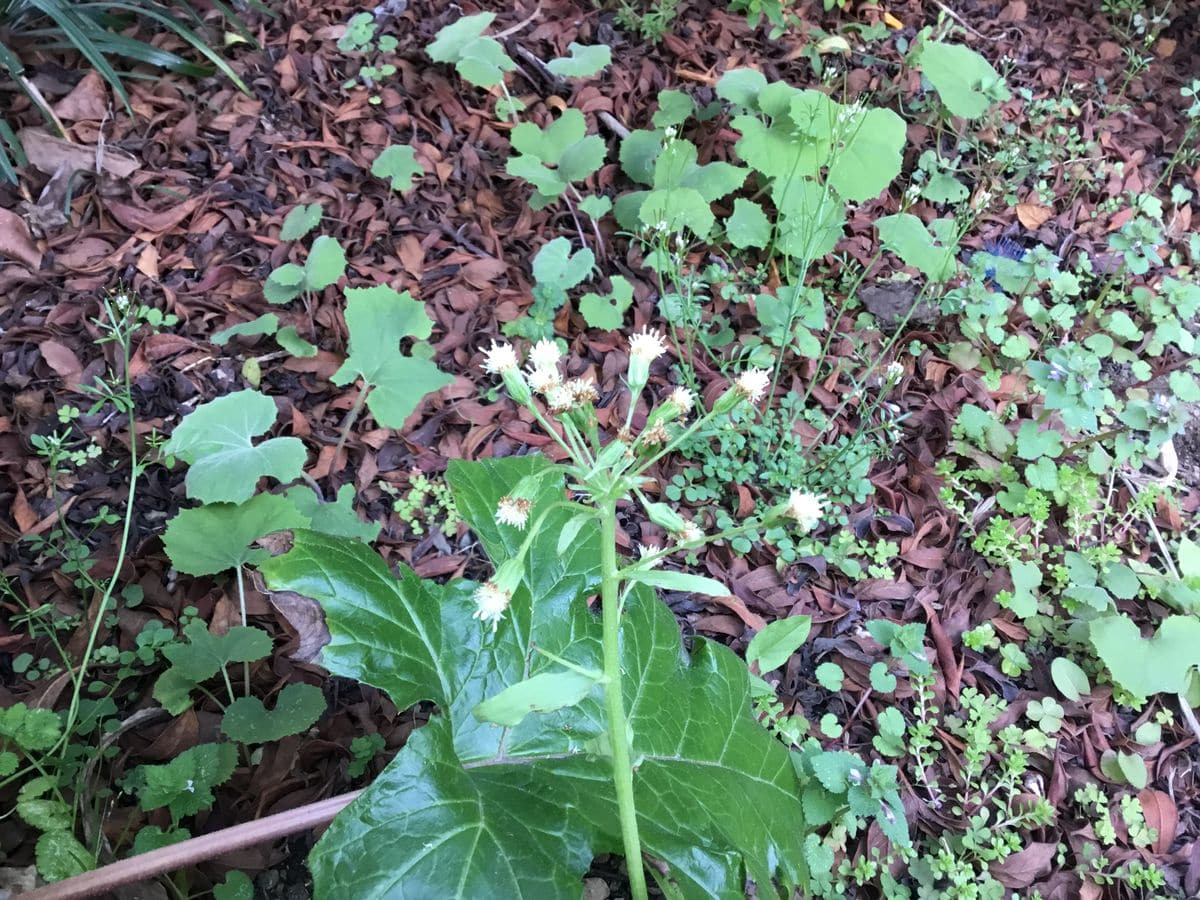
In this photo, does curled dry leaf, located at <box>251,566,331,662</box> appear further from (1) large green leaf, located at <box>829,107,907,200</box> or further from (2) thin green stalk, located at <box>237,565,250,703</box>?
(1) large green leaf, located at <box>829,107,907,200</box>

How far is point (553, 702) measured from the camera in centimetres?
106

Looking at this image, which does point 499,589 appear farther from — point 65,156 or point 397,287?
point 65,156

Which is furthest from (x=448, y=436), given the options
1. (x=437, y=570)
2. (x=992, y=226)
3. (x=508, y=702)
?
(x=992, y=226)

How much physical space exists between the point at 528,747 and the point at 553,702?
482 mm

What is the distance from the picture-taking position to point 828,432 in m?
2.58

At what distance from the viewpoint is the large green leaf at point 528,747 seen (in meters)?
1.21

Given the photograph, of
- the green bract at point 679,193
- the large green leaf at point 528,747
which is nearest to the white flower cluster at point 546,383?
the large green leaf at point 528,747

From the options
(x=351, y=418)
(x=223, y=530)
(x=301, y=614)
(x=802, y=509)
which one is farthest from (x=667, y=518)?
(x=351, y=418)

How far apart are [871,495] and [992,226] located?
1450mm

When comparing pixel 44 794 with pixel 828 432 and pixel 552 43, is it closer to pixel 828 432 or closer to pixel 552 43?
pixel 828 432

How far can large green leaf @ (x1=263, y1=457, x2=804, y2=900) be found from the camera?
1.21 m

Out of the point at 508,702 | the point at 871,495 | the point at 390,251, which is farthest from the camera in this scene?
the point at 390,251

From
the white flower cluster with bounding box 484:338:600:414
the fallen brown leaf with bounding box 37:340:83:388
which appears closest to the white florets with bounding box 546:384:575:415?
the white flower cluster with bounding box 484:338:600:414

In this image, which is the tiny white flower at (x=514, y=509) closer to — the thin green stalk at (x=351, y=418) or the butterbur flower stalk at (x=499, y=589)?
the butterbur flower stalk at (x=499, y=589)
